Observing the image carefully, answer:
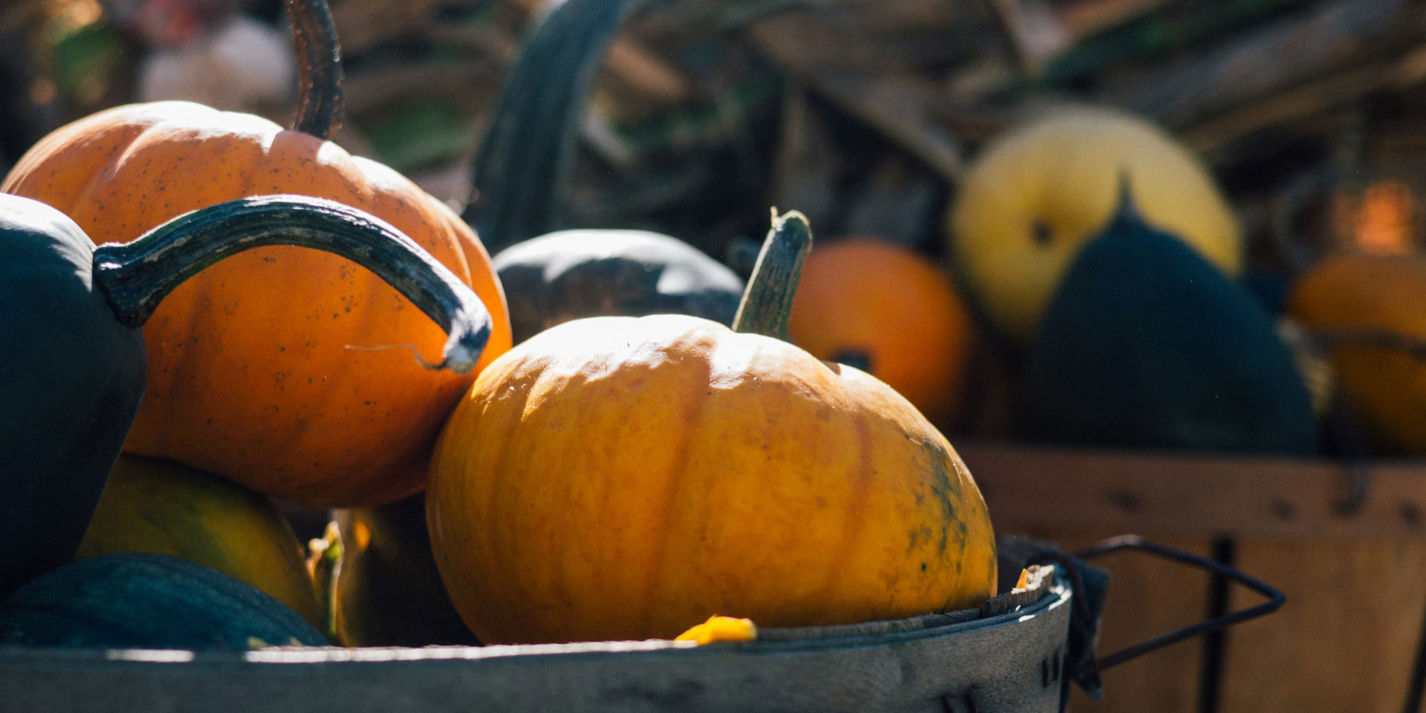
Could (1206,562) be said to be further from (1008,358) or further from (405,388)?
(1008,358)

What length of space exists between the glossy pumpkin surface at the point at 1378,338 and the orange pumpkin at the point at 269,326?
1.20m

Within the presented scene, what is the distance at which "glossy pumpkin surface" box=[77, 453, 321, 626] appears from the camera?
596mm

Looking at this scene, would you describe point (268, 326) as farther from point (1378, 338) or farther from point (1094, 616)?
point (1378, 338)

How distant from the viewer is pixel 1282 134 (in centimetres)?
206

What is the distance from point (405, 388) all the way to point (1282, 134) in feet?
6.40

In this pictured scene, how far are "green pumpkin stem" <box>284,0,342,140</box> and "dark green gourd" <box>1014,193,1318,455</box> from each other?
0.88 meters

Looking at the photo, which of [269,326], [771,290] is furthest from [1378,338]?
[269,326]

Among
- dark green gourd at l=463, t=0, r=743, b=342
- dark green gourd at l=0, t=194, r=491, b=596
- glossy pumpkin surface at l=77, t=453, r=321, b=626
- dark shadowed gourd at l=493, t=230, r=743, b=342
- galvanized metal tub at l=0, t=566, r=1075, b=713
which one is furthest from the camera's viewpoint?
dark green gourd at l=463, t=0, r=743, b=342

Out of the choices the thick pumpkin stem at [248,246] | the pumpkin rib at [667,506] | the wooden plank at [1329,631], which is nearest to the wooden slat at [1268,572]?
the wooden plank at [1329,631]

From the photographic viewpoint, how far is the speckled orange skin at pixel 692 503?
53 centimetres

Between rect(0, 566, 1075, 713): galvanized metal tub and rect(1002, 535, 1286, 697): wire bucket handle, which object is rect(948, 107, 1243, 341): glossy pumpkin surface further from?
rect(0, 566, 1075, 713): galvanized metal tub

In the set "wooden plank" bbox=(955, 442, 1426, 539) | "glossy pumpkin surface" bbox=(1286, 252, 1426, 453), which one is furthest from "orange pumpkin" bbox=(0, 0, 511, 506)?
"glossy pumpkin surface" bbox=(1286, 252, 1426, 453)

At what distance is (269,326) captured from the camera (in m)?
0.61

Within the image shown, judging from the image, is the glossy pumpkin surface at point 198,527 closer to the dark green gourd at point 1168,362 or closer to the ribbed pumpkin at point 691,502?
the ribbed pumpkin at point 691,502
